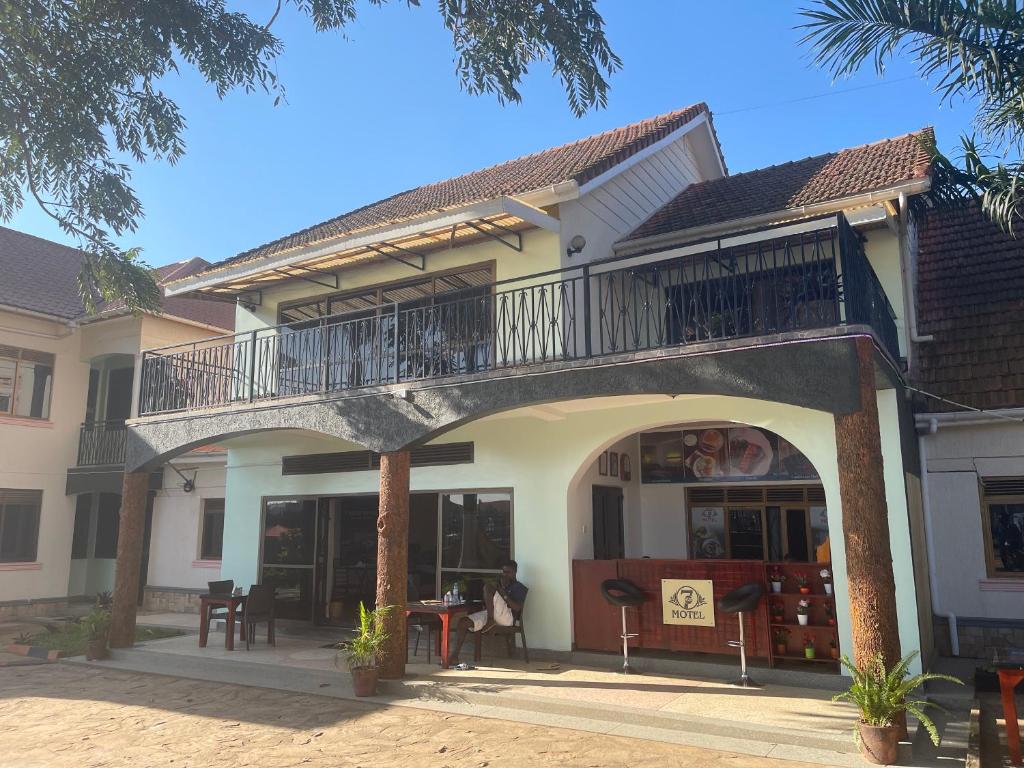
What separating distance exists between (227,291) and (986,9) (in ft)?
36.0

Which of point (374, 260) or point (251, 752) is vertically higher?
point (374, 260)

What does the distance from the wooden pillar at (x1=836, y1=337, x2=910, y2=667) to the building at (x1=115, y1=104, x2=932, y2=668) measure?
25 mm

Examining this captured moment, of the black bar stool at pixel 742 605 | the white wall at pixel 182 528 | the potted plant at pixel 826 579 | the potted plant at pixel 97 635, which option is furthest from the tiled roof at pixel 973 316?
the white wall at pixel 182 528

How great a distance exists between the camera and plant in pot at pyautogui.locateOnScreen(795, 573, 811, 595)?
8.59m

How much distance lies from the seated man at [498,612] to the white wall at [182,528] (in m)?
7.85

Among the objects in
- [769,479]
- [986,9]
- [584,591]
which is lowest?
[584,591]

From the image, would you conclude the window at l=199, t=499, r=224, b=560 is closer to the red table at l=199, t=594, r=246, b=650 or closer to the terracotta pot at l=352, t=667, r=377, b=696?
the red table at l=199, t=594, r=246, b=650

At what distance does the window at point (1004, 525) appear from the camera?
9.80m

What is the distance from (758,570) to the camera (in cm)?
866

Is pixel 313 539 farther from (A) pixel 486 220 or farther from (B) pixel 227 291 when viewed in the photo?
(A) pixel 486 220

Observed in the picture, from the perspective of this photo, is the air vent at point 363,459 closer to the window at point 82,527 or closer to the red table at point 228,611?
the red table at point 228,611

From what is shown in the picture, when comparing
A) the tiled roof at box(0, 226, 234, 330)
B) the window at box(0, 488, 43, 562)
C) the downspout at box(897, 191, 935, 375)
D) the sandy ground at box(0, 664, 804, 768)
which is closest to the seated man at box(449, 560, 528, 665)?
the sandy ground at box(0, 664, 804, 768)

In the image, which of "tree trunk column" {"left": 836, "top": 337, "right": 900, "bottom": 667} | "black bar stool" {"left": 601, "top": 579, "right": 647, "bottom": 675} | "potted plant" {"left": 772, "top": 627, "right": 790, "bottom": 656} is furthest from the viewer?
"black bar stool" {"left": 601, "top": 579, "right": 647, "bottom": 675}

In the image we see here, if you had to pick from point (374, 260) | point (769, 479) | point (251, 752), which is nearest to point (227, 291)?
point (374, 260)
